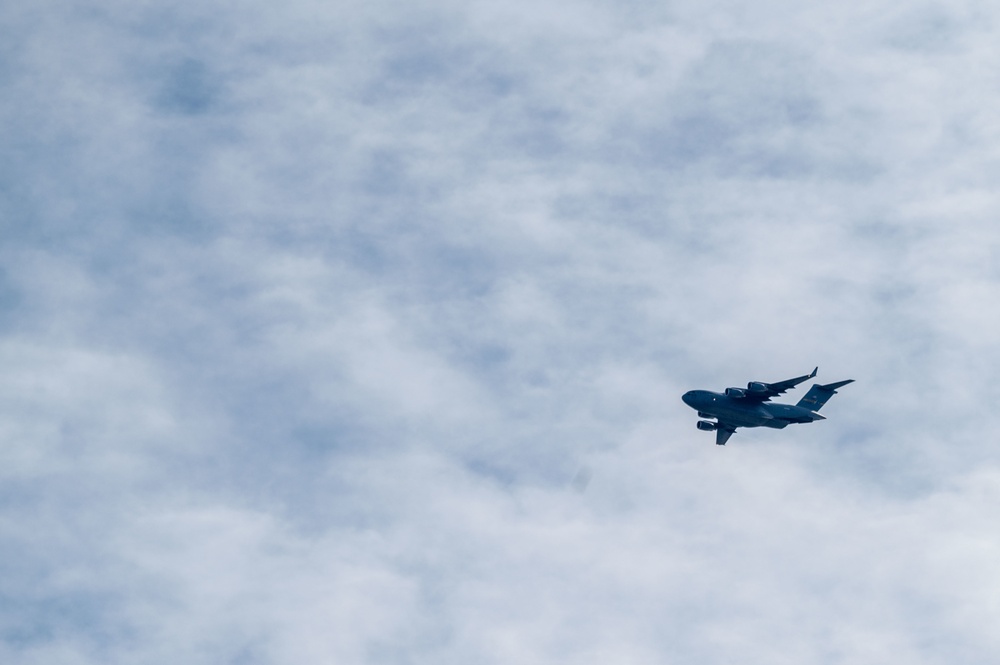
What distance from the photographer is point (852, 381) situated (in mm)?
183750

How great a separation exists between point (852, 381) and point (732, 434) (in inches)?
812

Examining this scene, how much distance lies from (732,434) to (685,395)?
635 inches

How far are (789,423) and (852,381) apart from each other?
32.1 feet

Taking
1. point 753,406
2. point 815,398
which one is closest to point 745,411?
point 753,406

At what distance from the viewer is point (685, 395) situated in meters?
185

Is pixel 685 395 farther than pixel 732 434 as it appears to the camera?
No

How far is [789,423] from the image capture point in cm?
18675

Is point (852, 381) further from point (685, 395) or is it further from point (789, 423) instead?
point (685, 395)

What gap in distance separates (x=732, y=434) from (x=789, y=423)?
12460 mm

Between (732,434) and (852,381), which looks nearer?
(852,381)

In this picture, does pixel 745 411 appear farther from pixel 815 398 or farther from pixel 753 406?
pixel 815 398

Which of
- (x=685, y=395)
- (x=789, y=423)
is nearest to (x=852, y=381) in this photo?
(x=789, y=423)
